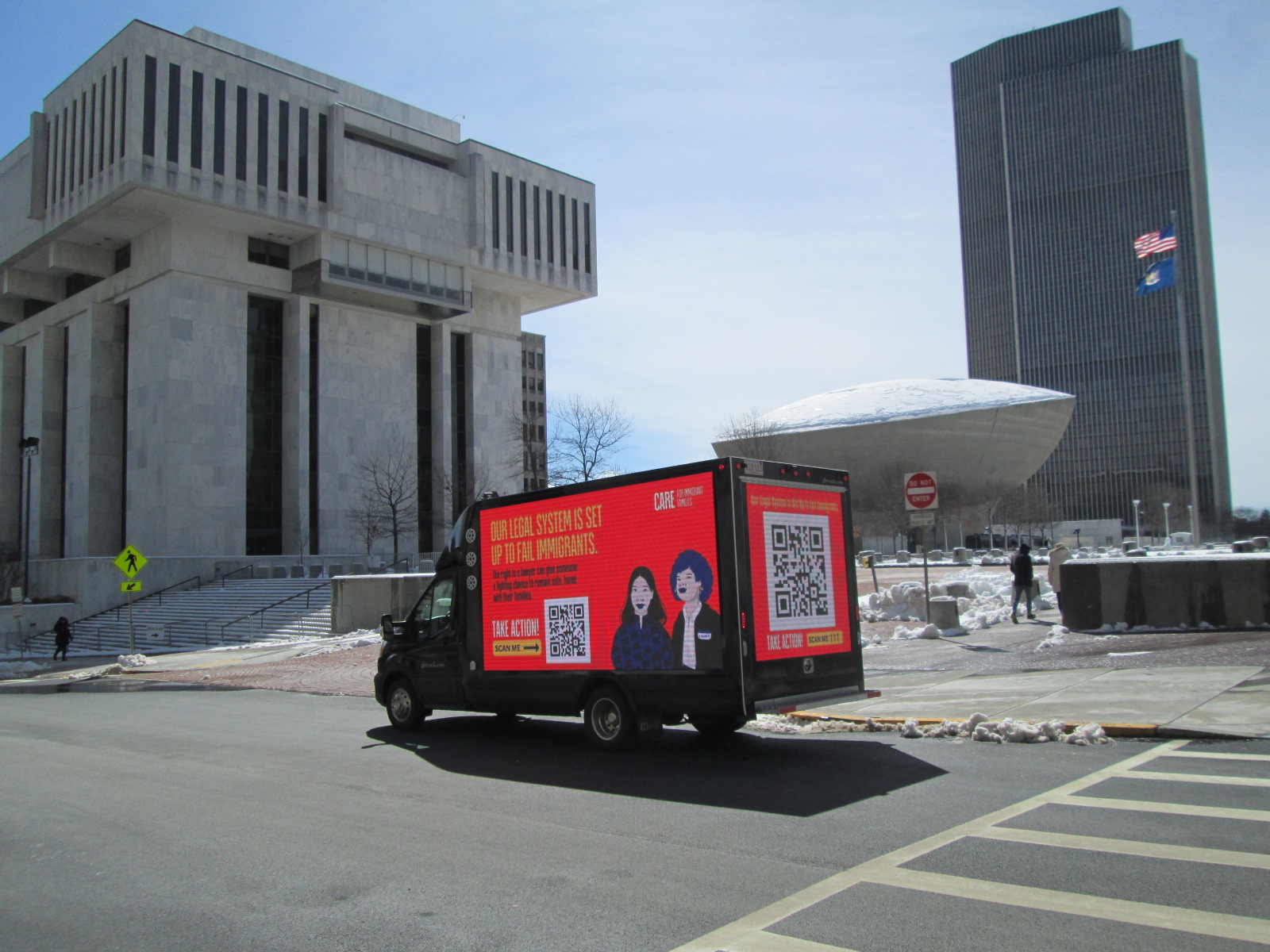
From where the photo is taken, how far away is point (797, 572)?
32.6 ft

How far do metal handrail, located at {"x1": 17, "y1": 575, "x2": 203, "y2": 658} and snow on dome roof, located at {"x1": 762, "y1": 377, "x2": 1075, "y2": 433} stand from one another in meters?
58.8

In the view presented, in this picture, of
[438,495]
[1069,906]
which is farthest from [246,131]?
[1069,906]

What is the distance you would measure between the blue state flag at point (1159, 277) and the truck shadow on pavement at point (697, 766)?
30.1 metres

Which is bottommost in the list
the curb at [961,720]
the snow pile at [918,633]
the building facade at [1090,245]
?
the curb at [961,720]

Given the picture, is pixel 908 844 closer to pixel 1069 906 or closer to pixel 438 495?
pixel 1069 906

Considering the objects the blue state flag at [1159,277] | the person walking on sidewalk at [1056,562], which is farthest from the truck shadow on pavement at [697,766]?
the blue state flag at [1159,277]

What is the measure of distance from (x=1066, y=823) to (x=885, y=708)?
541 centimetres

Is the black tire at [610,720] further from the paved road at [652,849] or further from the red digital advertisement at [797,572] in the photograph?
the red digital advertisement at [797,572]

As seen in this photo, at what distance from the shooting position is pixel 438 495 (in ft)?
209

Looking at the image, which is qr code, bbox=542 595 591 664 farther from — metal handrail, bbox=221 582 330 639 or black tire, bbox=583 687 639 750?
metal handrail, bbox=221 582 330 639

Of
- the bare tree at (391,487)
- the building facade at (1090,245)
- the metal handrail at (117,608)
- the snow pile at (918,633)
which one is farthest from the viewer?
the building facade at (1090,245)

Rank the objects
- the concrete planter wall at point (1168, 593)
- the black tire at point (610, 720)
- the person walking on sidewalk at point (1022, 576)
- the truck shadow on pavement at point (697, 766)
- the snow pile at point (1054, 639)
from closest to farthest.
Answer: the truck shadow on pavement at point (697, 766) < the black tire at point (610, 720) < the concrete planter wall at point (1168, 593) < the snow pile at point (1054, 639) < the person walking on sidewalk at point (1022, 576)

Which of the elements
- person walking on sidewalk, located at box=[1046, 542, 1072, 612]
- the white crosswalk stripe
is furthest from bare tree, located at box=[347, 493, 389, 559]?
the white crosswalk stripe

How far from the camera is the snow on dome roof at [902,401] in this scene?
94.6 m
